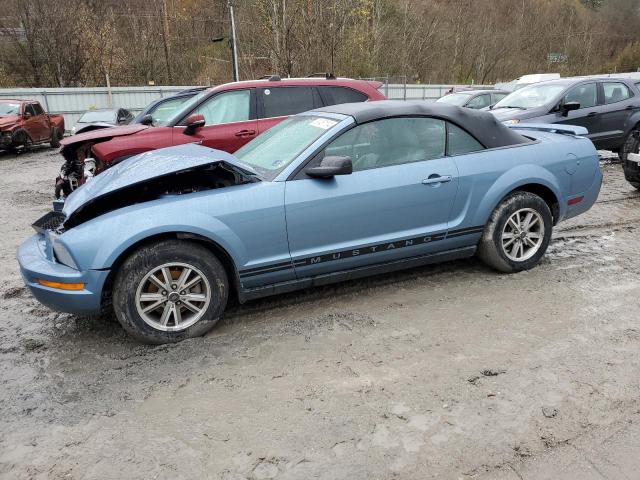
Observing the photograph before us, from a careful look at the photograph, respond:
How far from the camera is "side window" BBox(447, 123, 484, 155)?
174 inches

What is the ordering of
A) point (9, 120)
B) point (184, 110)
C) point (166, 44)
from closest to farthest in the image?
1. point (184, 110)
2. point (9, 120)
3. point (166, 44)

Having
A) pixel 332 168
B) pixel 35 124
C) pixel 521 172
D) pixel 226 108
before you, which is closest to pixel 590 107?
pixel 521 172

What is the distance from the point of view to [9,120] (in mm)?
15266

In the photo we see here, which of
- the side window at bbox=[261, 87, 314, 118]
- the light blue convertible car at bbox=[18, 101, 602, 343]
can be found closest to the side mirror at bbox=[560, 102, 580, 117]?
the side window at bbox=[261, 87, 314, 118]

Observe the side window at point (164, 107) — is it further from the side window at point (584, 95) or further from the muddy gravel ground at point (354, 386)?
the side window at point (584, 95)

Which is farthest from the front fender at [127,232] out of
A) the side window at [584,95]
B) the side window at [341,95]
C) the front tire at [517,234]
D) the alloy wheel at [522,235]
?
the side window at [584,95]

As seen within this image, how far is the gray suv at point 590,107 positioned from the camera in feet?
30.8

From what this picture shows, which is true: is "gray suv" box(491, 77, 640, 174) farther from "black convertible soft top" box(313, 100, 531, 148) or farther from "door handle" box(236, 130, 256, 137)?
"black convertible soft top" box(313, 100, 531, 148)

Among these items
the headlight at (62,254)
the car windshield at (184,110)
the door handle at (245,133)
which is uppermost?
the car windshield at (184,110)

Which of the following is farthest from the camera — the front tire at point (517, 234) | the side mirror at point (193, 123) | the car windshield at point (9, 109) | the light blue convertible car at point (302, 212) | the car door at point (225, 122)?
the car windshield at point (9, 109)

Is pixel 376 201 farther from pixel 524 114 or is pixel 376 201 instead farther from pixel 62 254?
pixel 524 114

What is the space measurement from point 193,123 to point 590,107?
24.3ft

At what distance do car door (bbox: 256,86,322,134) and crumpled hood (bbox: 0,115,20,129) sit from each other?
1130 centimetres

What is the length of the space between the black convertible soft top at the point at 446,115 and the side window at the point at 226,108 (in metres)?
3.04
